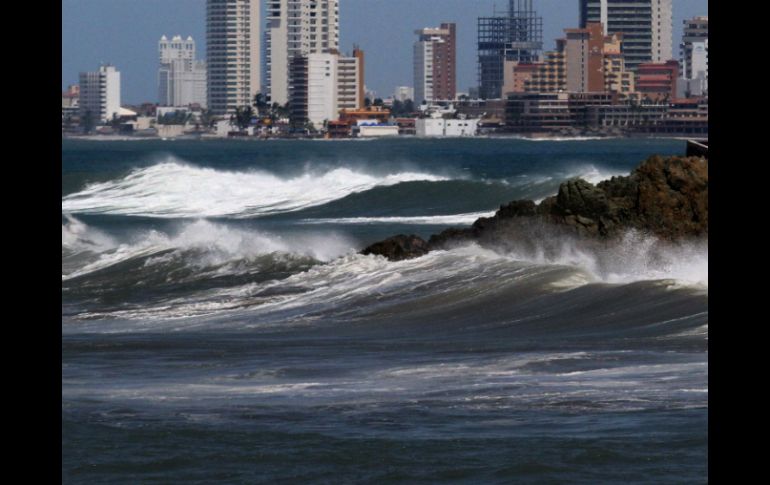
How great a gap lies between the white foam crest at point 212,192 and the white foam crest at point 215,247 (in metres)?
22.6

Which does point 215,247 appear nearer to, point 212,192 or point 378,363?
point 378,363

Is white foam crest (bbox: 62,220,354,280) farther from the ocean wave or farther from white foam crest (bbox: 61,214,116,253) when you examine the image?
the ocean wave

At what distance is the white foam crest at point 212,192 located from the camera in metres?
56.0

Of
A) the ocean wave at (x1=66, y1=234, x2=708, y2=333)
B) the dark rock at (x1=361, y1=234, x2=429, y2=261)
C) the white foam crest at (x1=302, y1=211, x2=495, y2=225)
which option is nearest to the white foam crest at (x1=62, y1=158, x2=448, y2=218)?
the white foam crest at (x1=302, y1=211, x2=495, y2=225)

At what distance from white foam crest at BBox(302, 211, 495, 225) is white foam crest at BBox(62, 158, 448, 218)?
21.6ft

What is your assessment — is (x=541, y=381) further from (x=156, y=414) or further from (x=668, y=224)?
(x=668, y=224)

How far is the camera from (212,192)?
61344 millimetres

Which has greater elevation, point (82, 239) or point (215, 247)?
point (215, 247)

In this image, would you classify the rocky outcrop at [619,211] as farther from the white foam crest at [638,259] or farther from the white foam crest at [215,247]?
the white foam crest at [215,247]

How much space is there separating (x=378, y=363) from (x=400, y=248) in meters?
11.3

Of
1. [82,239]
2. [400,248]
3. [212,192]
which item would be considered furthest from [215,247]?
[212,192]
